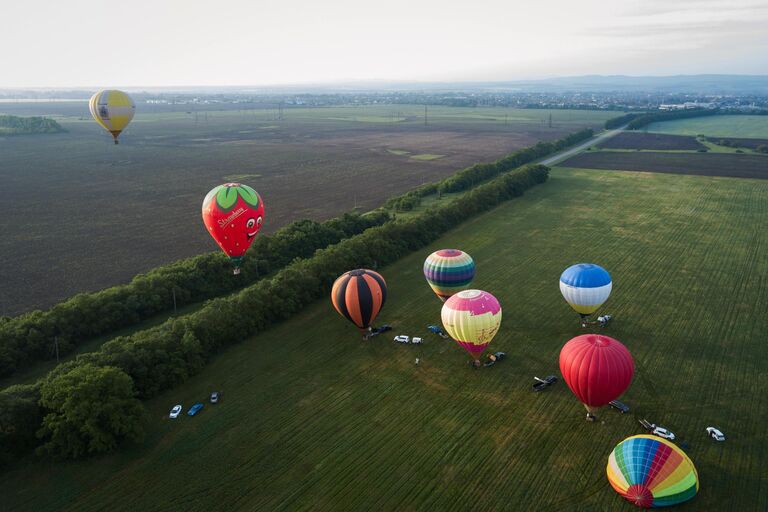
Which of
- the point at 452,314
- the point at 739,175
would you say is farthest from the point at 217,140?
the point at 452,314

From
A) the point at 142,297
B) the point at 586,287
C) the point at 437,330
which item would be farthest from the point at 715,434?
the point at 142,297

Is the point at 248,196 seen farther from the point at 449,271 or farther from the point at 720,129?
the point at 720,129

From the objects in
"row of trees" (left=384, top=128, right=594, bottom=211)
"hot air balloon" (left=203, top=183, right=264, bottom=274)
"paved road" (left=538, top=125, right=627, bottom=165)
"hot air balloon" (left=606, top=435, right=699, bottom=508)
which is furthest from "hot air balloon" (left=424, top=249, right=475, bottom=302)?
"paved road" (left=538, top=125, right=627, bottom=165)

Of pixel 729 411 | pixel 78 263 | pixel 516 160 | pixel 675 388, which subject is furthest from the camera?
pixel 516 160

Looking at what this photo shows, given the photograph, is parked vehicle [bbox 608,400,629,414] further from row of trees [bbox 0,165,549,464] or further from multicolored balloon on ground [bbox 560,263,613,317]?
row of trees [bbox 0,165,549,464]

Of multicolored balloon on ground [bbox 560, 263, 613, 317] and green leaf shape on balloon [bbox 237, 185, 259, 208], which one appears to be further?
green leaf shape on balloon [bbox 237, 185, 259, 208]

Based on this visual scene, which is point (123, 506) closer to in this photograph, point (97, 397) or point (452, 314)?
point (97, 397)

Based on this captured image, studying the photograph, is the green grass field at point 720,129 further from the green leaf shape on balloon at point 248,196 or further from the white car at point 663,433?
the green leaf shape on balloon at point 248,196
